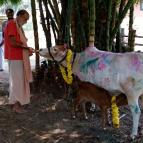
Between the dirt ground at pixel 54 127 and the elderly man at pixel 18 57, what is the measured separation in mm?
310

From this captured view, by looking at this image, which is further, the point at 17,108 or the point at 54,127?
the point at 17,108

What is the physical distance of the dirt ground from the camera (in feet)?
17.2

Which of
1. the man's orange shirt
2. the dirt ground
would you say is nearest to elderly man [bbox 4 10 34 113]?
the man's orange shirt

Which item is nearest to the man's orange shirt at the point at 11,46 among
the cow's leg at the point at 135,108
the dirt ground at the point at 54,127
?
the dirt ground at the point at 54,127

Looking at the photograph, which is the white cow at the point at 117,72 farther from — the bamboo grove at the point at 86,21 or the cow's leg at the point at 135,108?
the bamboo grove at the point at 86,21

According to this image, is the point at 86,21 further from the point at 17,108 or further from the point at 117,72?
the point at 17,108

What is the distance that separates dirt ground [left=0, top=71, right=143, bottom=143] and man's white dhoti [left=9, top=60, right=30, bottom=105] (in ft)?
0.77

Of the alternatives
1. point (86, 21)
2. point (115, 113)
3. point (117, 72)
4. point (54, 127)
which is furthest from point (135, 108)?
point (86, 21)

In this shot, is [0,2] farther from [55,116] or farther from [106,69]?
[106,69]

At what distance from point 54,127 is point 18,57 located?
3.62ft

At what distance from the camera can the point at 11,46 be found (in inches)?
231

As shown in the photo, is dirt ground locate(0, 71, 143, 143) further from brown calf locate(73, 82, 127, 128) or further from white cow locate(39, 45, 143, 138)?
white cow locate(39, 45, 143, 138)

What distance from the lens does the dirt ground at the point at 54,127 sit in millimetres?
5234

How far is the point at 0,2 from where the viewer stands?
8.21 metres
